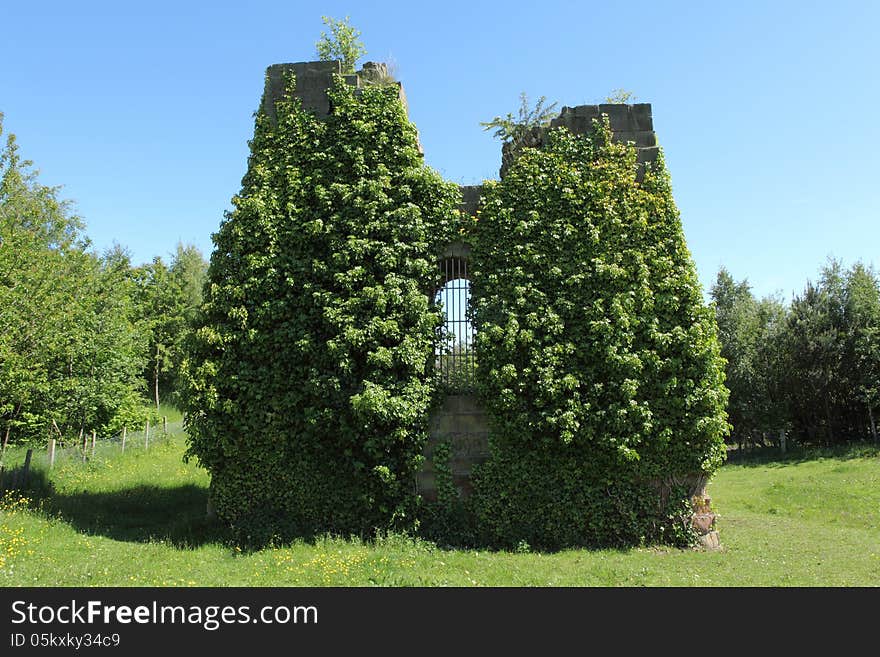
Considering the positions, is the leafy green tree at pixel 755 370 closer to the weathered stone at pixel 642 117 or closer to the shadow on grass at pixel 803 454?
the shadow on grass at pixel 803 454

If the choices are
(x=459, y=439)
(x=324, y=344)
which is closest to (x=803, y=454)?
(x=459, y=439)

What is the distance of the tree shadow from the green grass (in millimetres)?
24

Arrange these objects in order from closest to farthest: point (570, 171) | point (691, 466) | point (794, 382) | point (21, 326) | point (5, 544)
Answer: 1. point (5, 544)
2. point (691, 466)
3. point (570, 171)
4. point (21, 326)
5. point (794, 382)

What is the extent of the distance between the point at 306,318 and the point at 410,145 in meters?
4.04

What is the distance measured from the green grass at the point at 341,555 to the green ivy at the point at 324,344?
94 centimetres

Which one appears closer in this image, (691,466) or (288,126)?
(691,466)

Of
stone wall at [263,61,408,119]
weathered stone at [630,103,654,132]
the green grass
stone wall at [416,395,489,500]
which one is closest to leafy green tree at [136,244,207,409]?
the green grass

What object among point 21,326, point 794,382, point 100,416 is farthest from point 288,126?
point 794,382

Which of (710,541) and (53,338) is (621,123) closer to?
(710,541)

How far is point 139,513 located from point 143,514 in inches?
6.1

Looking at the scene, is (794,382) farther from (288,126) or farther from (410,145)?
(288,126)

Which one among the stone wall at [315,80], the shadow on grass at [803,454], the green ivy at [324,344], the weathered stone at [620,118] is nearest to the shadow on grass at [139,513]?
the green ivy at [324,344]

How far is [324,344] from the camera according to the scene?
1066 centimetres

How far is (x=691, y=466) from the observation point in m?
10.4
